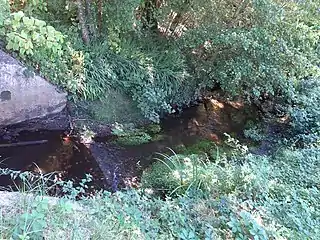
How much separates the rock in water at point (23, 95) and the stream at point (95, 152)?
27cm

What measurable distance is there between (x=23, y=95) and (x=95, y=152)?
132cm

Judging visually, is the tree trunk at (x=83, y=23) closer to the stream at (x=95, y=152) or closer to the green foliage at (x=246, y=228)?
the stream at (x=95, y=152)

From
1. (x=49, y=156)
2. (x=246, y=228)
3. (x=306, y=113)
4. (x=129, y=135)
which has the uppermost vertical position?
(x=306, y=113)

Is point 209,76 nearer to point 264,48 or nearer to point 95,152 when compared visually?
point 264,48

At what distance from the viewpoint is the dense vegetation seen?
3980mm

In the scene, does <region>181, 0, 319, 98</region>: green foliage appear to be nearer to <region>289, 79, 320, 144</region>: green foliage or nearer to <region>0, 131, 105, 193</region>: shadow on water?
<region>289, 79, 320, 144</region>: green foliage

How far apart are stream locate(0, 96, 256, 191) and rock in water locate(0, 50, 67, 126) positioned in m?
0.27

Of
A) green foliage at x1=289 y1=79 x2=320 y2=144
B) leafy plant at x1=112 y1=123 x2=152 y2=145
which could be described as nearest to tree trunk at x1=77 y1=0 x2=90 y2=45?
leafy plant at x1=112 y1=123 x2=152 y2=145

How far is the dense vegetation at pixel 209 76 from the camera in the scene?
398 cm

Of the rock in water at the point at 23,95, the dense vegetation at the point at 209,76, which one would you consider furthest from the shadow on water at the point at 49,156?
the dense vegetation at the point at 209,76

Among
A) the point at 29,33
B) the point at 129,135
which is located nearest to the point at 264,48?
the point at 129,135

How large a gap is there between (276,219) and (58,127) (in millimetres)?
3812

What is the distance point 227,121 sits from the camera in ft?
24.0

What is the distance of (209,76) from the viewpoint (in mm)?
7227
